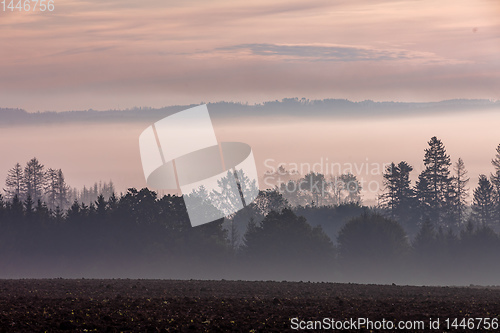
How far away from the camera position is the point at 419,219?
13338cm

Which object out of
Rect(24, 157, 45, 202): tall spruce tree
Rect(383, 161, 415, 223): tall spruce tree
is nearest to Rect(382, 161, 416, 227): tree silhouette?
Rect(383, 161, 415, 223): tall spruce tree

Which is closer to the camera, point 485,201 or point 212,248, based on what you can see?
point 212,248

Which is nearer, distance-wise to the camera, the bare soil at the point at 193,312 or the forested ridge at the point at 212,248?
the bare soil at the point at 193,312

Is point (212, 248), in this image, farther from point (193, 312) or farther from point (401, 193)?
point (193, 312)

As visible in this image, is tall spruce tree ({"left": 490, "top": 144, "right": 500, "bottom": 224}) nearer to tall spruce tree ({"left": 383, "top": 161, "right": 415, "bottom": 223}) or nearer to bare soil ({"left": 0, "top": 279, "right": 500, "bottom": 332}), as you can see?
tall spruce tree ({"left": 383, "top": 161, "right": 415, "bottom": 223})

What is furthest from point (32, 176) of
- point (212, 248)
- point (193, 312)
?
point (193, 312)

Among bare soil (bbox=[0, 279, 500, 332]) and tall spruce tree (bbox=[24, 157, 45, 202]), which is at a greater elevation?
tall spruce tree (bbox=[24, 157, 45, 202])

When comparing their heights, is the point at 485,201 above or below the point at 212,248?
above

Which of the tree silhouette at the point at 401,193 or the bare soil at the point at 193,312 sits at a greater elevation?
the tree silhouette at the point at 401,193

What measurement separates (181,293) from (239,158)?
76616 millimetres

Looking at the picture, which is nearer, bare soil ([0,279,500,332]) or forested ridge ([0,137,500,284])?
bare soil ([0,279,500,332])

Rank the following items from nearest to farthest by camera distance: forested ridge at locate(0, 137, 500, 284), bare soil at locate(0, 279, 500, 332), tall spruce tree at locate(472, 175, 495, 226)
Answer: bare soil at locate(0, 279, 500, 332) → forested ridge at locate(0, 137, 500, 284) → tall spruce tree at locate(472, 175, 495, 226)

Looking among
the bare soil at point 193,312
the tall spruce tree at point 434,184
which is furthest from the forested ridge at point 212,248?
the bare soil at point 193,312

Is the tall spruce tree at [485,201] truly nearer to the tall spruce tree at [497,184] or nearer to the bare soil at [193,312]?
the tall spruce tree at [497,184]
